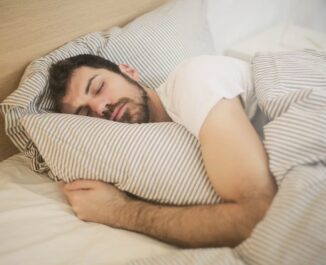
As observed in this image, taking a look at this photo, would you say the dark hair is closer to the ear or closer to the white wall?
the ear

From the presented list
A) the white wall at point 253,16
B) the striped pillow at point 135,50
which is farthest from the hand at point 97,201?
the white wall at point 253,16

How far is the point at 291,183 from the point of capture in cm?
62

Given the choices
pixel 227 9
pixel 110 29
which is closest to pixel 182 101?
pixel 110 29

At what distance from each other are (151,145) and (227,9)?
3.64 feet

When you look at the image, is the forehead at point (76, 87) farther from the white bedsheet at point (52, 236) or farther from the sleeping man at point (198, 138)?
the white bedsheet at point (52, 236)

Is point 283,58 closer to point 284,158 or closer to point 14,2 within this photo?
point 284,158

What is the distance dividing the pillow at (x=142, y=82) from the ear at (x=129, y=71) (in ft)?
0.24

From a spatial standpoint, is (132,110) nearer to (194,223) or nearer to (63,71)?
(63,71)

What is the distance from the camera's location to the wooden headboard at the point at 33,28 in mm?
1003

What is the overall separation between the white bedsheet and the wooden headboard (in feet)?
0.97

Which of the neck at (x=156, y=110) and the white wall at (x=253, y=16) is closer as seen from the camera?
the neck at (x=156, y=110)

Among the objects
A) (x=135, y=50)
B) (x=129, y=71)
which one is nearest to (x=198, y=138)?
(x=129, y=71)

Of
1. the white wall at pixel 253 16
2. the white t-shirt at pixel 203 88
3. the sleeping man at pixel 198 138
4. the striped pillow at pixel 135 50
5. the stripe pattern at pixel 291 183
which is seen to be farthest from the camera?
the white wall at pixel 253 16

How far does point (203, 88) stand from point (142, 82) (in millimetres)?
465
